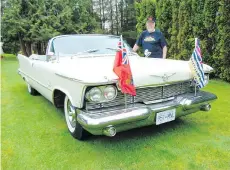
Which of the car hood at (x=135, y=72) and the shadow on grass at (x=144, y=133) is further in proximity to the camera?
the shadow on grass at (x=144, y=133)

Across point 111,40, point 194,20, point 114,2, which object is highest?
point 114,2

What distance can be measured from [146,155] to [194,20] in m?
6.44

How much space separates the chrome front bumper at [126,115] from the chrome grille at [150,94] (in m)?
0.07

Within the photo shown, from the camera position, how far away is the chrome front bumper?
260 cm

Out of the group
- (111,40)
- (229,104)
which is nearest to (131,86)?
(111,40)

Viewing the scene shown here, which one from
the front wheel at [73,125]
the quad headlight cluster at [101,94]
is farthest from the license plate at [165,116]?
A: the front wheel at [73,125]

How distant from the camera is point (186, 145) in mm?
3139

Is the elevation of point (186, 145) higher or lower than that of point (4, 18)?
lower

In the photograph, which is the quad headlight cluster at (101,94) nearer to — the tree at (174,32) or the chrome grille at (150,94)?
the chrome grille at (150,94)

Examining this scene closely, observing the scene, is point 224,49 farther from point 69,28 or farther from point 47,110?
point 69,28

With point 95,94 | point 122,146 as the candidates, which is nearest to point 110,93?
point 95,94

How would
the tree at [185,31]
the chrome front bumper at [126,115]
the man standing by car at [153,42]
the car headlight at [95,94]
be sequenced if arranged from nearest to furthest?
the chrome front bumper at [126,115] < the car headlight at [95,94] < the man standing by car at [153,42] < the tree at [185,31]

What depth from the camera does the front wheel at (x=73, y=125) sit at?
10.4ft

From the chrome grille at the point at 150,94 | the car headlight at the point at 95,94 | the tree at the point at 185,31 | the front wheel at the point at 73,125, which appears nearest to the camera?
the car headlight at the point at 95,94
